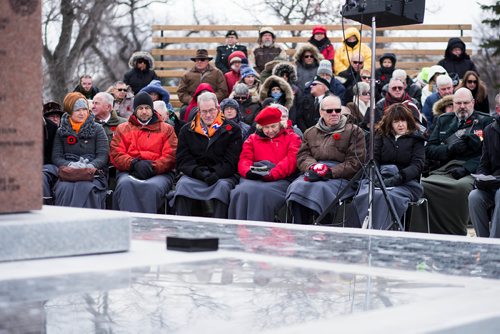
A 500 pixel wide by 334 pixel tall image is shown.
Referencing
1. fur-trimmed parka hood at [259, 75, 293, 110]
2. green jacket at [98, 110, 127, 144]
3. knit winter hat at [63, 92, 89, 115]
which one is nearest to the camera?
knit winter hat at [63, 92, 89, 115]

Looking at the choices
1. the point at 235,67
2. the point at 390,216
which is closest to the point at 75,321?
the point at 390,216

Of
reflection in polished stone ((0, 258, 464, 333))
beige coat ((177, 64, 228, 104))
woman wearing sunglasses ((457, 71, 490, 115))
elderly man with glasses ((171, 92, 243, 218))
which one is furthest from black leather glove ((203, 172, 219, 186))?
reflection in polished stone ((0, 258, 464, 333))

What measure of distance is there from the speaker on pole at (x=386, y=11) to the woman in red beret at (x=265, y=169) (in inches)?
75.8

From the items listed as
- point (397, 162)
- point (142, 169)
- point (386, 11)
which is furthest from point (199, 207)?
point (386, 11)

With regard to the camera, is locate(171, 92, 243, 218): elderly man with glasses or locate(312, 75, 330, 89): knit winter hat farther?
locate(312, 75, 330, 89): knit winter hat

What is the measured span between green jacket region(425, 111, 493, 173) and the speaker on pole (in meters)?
2.15

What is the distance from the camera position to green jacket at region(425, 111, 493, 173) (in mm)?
10206

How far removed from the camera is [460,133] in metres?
10.4

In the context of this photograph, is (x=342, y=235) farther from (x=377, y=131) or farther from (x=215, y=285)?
(x=377, y=131)

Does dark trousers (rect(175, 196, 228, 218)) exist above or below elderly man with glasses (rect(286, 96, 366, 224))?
below

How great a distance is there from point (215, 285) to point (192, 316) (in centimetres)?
46

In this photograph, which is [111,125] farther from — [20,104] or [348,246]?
[20,104]

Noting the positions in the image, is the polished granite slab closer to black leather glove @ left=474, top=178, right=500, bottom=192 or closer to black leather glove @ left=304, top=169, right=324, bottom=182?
black leather glove @ left=474, top=178, right=500, bottom=192

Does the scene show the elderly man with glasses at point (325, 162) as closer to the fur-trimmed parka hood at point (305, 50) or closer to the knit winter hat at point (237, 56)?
the fur-trimmed parka hood at point (305, 50)
